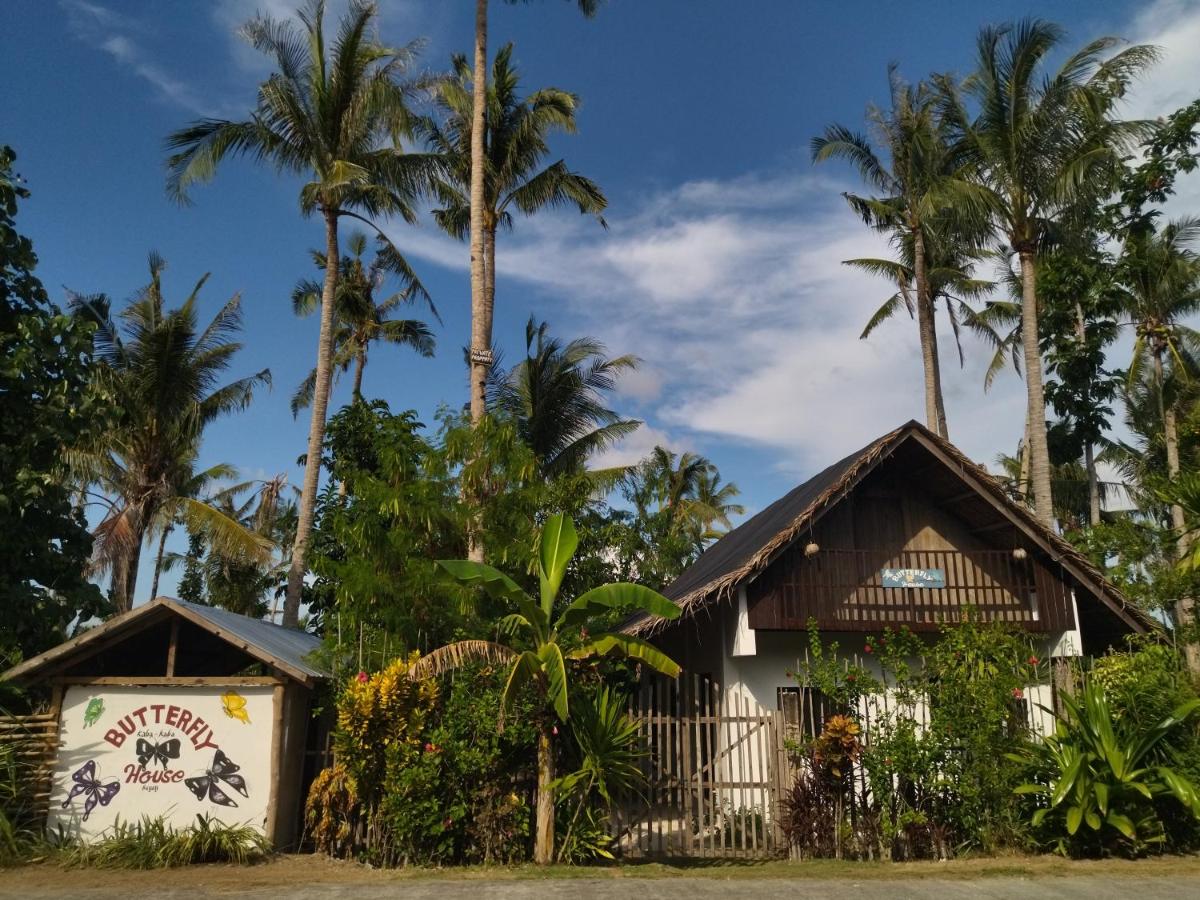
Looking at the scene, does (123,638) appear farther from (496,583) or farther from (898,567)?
(898,567)

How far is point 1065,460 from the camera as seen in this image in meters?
25.2

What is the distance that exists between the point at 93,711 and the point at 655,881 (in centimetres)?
682

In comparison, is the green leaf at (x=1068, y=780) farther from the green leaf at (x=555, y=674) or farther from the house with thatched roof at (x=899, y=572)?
the green leaf at (x=555, y=674)

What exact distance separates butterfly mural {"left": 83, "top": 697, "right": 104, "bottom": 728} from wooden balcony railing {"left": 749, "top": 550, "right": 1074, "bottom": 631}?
834 centimetres

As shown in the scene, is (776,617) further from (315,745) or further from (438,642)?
(315,745)

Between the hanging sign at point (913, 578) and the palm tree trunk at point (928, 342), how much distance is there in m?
9.98

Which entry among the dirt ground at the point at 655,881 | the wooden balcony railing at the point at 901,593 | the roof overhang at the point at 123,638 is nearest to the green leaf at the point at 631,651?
the dirt ground at the point at 655,881

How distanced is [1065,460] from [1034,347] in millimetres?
9132

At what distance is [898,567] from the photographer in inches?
514

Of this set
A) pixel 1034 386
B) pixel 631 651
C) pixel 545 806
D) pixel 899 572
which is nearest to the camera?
pixel 545 806

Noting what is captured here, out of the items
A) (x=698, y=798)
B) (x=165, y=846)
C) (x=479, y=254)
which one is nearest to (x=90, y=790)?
(x=165, y=846)

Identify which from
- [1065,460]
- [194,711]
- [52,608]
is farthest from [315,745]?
[1065,460]

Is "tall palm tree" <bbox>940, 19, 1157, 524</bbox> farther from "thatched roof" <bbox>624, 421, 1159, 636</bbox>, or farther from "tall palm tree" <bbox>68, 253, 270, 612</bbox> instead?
"tall palm tree" <bbox>68, 253, 270, 612</bbox>

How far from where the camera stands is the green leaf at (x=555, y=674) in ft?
28.3
